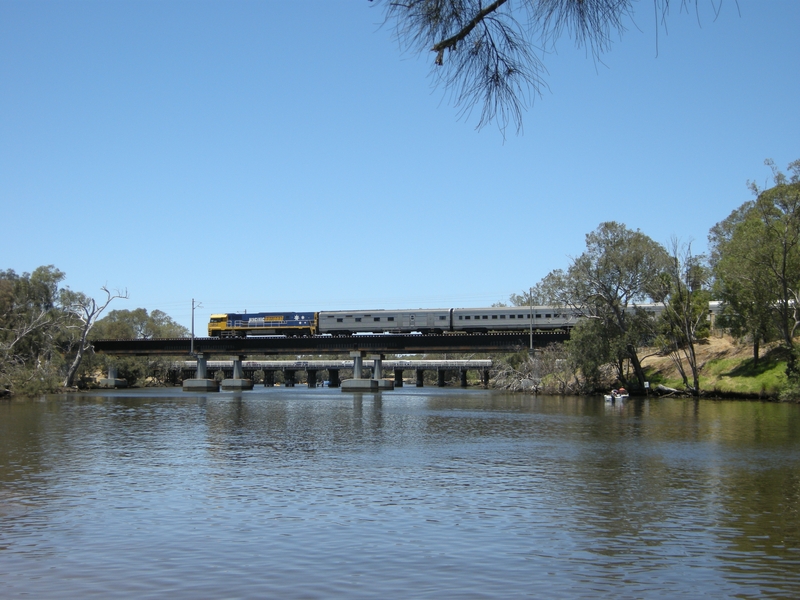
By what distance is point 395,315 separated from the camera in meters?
98.2

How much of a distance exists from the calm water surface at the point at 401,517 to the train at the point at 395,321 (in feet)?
197

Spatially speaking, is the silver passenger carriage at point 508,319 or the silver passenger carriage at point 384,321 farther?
the silver passenger carriage at point 384,321

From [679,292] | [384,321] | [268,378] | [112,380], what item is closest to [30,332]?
[112,380]

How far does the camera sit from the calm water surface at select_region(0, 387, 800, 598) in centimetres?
1150

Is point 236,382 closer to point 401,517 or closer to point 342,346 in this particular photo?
point 342,346

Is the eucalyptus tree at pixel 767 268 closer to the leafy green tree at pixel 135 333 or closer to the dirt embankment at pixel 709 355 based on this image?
the dirt embankment at pixel 709 355

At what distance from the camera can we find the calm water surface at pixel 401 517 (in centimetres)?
1150

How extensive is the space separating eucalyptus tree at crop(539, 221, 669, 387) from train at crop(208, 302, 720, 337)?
14274 millimetres

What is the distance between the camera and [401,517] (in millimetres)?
16062

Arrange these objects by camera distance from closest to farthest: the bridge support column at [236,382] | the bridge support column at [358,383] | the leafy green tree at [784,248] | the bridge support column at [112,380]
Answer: the leafy green tree at [784,248] < the bridge support column at [358,383] < the bridge support column at [112,380] < the bridge support column at [236,382]

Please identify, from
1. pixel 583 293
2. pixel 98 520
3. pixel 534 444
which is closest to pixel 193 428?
pixel 534 444

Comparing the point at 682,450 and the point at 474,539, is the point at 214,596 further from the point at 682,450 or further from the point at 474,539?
the point at 682,450

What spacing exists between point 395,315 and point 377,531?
83.5 metres

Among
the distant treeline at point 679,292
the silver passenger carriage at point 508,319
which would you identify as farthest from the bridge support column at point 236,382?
the distant treeline at point 679,292
